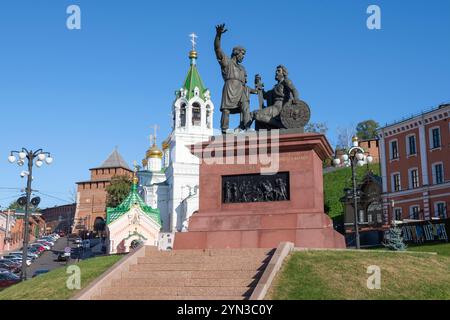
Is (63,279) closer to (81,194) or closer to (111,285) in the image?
(111,285)

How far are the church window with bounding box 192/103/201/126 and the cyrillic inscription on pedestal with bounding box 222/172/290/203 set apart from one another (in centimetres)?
4892

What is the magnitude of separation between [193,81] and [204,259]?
175 ft

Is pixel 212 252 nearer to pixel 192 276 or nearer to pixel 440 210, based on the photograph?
pixel 192 276

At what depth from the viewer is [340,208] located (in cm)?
5850

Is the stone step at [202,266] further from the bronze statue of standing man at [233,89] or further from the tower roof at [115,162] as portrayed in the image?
the tower roof at [115,162]

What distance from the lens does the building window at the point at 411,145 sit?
4599 centimetres

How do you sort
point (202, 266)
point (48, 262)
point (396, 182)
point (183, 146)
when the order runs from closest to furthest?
point (202, 266), point (396, 182), point (48, 262), point (183, 146)

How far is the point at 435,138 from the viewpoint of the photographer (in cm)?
4378

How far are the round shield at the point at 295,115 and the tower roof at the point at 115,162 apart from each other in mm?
96055

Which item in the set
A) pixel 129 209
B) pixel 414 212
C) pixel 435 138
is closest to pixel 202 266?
pixel 435 138

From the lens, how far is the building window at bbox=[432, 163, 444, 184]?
43103 millimetres

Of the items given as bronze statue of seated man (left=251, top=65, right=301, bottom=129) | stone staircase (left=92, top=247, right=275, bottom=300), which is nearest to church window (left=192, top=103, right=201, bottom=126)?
bronze statue of seated man (left=251, top=65, right=301, bottom=129)

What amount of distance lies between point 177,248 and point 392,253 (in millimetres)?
5617

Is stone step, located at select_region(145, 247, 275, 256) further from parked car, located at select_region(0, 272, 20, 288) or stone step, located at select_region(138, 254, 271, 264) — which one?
parked car, located at select_region(0, 272, 20, 288)
